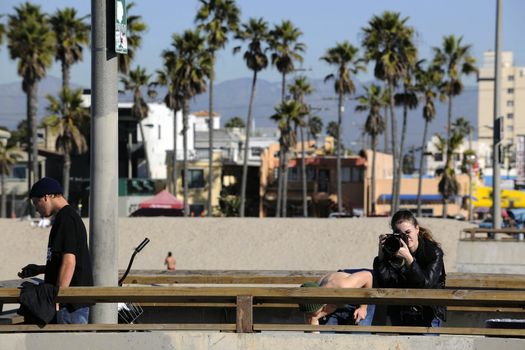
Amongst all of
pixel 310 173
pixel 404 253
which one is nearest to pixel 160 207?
pixel 404 253

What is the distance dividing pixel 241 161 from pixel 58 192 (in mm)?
86002

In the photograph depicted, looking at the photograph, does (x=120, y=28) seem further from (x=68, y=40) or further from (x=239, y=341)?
(x=68, y=40)

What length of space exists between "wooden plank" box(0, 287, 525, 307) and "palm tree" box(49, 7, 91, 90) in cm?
5995

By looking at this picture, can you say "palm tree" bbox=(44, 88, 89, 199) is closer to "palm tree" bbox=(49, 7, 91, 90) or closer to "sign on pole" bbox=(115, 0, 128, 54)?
"palm tree" bbox=(49, 7, 91, 90)

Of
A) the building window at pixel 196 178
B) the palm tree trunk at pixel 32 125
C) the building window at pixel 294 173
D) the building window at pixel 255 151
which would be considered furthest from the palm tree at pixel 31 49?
the building window at pixel 255 151

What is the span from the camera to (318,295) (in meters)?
8.67

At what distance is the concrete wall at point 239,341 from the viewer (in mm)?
8719

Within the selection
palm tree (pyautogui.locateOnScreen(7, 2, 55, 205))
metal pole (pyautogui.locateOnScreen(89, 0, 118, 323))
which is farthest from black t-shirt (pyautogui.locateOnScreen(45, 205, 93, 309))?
palm tree (pyautogui.locateOnScreen(7, 2, 55, 205))

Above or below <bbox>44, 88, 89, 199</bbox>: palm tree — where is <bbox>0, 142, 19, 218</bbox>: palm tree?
below

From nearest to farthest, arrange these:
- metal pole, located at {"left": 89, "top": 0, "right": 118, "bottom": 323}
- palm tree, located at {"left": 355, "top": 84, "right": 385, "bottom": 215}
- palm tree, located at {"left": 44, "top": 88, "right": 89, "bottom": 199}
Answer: metal pole, located at {"left": 89, "top": 0, "right": 118, "bottom": 323} → palm tree, located at {"left": 44, "top": 88, "right": 89, "bottom": 199} → palm tree, located at {"left": 355, "top": 84, "right": 385, "bottom": 215}

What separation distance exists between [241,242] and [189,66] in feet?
118

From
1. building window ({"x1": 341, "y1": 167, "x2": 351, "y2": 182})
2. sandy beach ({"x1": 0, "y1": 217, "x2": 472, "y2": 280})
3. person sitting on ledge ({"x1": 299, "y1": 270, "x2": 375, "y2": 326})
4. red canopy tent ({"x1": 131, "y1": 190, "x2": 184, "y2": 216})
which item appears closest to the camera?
person sitting on ledge ({"x1": 299, "y1": 270, "x2": 375, "y2": 326})

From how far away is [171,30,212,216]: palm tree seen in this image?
2948 inches

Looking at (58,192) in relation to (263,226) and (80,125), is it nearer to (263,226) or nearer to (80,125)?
(263,226)
